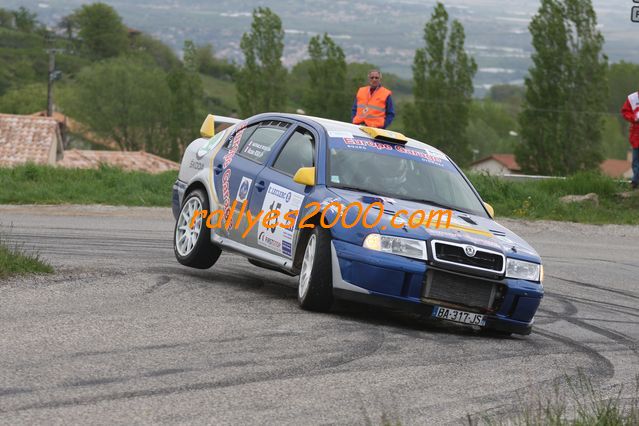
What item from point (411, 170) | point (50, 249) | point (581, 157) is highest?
point (411, 170)

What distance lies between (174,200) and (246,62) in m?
85.9

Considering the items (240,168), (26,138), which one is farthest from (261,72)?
(240,168)

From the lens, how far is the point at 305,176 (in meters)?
9.88

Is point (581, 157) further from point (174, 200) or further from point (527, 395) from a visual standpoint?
point (527, 395)

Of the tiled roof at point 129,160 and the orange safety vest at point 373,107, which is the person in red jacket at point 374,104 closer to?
the orange safety vest at point 373,107

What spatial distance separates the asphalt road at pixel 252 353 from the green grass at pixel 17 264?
0.53 feet

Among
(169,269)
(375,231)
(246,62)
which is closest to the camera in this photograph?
(375,231)

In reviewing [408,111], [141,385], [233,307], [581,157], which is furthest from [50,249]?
[408,111]

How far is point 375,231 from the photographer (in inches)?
357

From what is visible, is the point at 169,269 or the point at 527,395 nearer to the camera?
the point at 527,395

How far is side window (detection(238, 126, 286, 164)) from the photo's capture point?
1105 centimetres

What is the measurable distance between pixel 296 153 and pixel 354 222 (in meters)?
1.68

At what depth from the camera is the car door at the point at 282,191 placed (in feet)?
33.0

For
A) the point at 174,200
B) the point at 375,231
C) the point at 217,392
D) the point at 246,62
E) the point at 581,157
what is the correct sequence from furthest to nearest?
1. the point at 246,62
2. the point at 581,157
3. the point at 174,200
4. the point at 375,231
5. the point at 217,392
